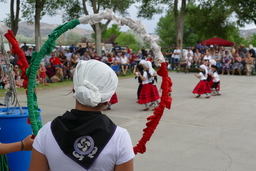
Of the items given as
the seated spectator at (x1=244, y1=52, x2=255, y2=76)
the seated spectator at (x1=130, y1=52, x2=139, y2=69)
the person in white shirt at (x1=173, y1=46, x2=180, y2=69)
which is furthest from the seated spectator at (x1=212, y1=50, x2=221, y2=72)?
the seated spectator at (x1=130, y1=52, x2=139, y2=69)

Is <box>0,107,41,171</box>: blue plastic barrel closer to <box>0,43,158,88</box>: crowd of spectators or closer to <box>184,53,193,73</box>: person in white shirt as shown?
<box>0,43,158,88</box>: crowd of spectators

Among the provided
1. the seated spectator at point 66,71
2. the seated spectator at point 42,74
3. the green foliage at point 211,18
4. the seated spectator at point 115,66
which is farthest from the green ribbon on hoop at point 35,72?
the green foliage at point 211,18

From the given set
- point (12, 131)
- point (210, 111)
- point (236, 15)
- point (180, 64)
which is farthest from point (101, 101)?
point (236, 15)

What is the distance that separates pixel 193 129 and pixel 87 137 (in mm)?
5295

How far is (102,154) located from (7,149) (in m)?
1.00

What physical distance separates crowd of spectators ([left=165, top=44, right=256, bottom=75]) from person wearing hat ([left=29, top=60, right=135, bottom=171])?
1600cm

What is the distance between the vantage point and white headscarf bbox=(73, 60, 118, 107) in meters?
1.63

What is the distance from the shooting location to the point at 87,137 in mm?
1617

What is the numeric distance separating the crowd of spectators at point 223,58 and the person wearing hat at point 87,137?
16.0 m

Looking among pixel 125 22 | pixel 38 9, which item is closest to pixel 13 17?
pixel 38 9

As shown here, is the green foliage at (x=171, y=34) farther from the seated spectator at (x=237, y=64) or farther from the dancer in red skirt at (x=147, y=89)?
the dancer in red skirt at (x=147, y=89)

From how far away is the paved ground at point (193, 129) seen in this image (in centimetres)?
477

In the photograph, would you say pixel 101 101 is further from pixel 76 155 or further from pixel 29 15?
pixel 29 15

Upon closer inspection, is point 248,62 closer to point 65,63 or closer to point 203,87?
point 203,87
